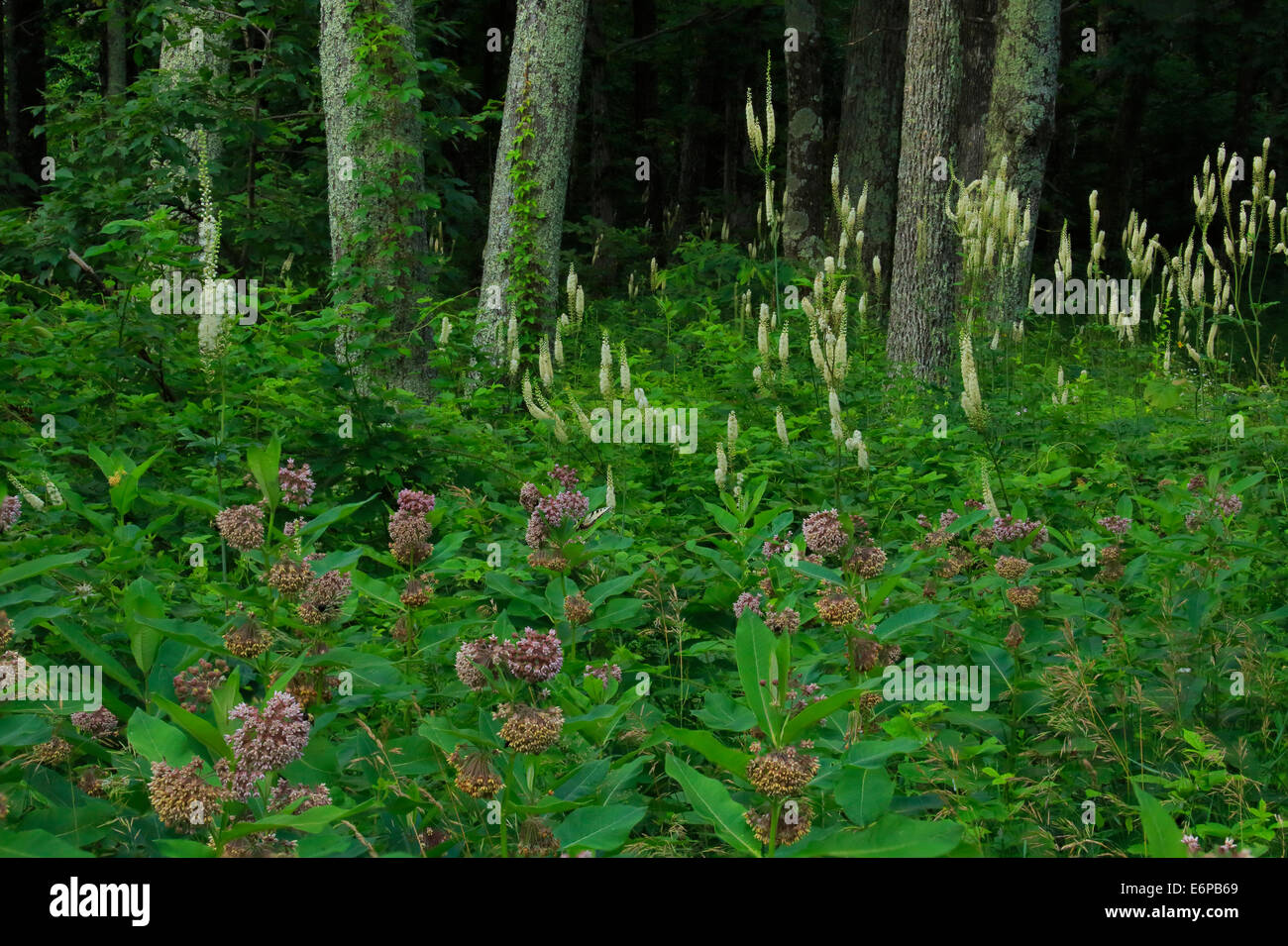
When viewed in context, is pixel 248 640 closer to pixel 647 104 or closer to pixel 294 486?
pixel 294 486

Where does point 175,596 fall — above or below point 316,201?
below

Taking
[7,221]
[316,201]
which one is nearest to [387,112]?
[316,201]

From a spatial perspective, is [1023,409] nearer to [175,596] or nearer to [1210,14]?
[175,596]

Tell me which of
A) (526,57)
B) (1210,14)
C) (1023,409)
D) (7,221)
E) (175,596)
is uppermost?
(1210,14)

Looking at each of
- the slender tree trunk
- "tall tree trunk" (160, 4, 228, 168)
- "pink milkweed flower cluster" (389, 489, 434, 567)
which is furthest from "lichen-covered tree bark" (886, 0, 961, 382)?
the slender tree trunk

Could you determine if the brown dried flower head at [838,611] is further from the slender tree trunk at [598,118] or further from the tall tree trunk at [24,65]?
the tall tree trunk at [24,65]

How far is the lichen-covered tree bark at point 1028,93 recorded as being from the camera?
926 cm

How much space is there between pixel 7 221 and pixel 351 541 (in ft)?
17.5

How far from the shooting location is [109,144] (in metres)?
9.72

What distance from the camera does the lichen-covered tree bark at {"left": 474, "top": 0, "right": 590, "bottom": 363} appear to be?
9.27m

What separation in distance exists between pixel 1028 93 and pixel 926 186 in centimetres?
104

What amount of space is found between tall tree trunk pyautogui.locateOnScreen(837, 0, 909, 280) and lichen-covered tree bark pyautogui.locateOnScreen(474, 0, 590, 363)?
20.4 feet

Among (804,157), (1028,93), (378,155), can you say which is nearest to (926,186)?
(1028,93)

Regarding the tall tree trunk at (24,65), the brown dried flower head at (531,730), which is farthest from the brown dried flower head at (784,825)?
the tall tree trunk at (24,65)
